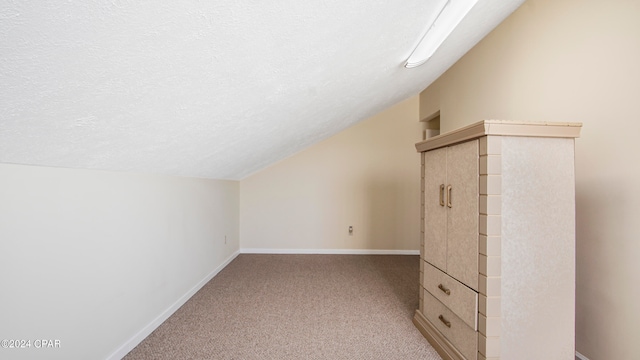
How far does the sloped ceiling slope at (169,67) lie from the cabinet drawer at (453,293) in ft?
4.95

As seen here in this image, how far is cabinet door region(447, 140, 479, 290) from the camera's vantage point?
1.56 metres

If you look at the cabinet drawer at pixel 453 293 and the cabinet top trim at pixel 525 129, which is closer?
the cabinet top trim at pixel 525 129

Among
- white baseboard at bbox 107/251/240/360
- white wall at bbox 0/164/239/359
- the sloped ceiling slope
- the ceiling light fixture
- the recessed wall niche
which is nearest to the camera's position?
the sloped ceiling slope

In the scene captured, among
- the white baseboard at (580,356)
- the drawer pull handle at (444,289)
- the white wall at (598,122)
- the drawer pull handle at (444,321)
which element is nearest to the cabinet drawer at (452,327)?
the drawer pull handle at (444,321)

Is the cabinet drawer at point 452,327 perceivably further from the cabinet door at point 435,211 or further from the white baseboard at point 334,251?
the white baseboard at point 334,251

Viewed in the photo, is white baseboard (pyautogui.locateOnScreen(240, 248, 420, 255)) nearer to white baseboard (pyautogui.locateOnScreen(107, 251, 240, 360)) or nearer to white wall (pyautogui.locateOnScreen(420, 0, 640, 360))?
white baseboard (pyautogui.locateOnScreen(107, 251, 240, 360))

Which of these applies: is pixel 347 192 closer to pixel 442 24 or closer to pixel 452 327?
pixel 452 327

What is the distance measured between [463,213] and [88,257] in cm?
210

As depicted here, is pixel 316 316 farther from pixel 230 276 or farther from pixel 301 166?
pixel 301 166

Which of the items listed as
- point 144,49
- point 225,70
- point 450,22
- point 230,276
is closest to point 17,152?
point 144,49

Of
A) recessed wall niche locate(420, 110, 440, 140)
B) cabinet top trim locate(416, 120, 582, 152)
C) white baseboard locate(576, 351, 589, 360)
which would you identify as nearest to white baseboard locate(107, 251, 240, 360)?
cabinet top trim locate(416, 120, 582, 152)

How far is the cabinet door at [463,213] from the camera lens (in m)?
1.56

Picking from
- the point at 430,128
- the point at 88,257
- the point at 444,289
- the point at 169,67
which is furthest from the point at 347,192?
the point at 169,67

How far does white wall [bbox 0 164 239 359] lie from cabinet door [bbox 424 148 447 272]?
205 cm
